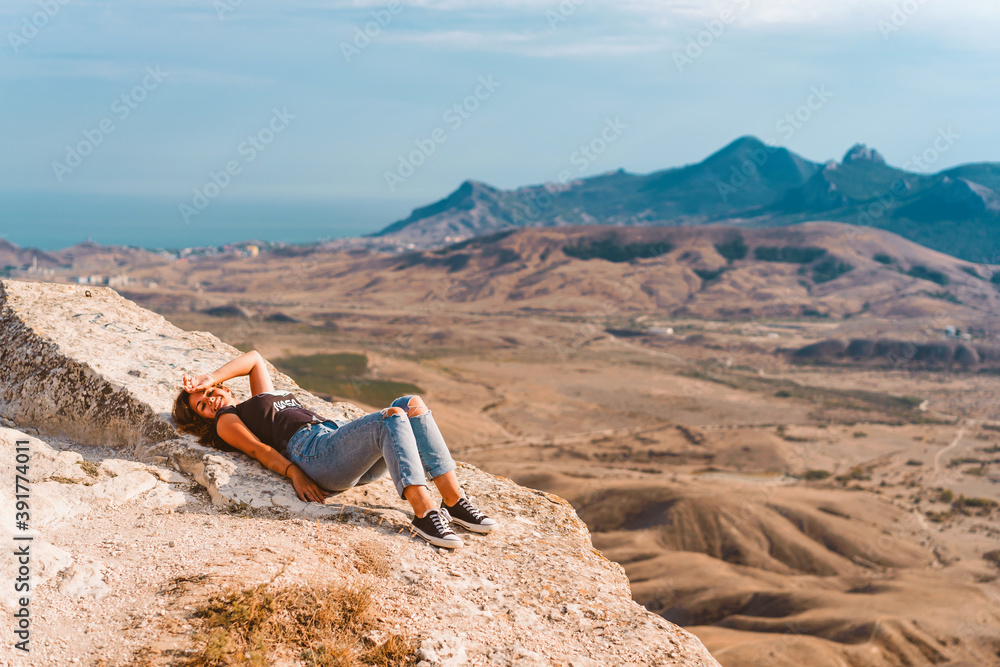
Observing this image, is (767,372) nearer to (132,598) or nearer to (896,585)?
(896,585)

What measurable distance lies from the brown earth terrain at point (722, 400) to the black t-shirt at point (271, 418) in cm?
1750

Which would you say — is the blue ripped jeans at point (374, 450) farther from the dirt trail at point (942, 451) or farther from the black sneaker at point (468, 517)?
the dirt trail at point (942, 451)

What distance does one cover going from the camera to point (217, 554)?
467cm

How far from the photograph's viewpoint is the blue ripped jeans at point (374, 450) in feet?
17.3

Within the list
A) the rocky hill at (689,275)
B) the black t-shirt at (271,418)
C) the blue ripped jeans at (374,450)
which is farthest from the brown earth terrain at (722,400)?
the black t-shirt at (271,418)

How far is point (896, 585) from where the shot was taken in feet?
88.9

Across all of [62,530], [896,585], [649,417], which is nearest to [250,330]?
[649,417]

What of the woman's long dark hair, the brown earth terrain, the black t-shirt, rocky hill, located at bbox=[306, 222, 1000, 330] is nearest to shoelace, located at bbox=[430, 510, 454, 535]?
the black t-shirt

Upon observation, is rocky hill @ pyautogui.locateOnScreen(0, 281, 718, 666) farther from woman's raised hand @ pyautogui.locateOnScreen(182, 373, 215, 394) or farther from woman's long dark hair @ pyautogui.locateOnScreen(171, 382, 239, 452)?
woman's raised hand @ pyautogui.locateOnScreen(182, 373, 215, 394)

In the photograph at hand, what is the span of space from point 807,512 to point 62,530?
117 feet

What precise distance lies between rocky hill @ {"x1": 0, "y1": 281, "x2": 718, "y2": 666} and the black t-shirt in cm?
→ 31

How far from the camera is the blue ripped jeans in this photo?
5.26 metres

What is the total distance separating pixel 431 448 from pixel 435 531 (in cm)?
62

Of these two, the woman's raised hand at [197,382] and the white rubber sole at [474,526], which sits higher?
the woman's raised hand at [197,382]
